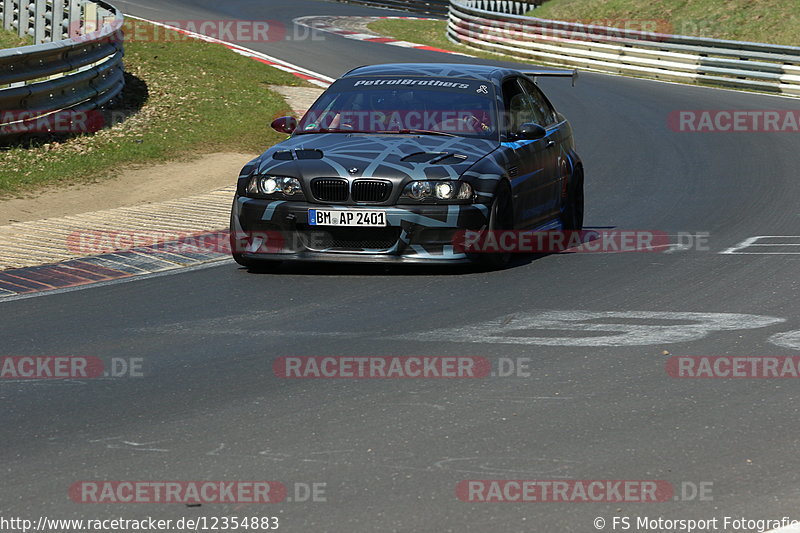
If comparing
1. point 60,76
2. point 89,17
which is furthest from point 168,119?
point 89,17

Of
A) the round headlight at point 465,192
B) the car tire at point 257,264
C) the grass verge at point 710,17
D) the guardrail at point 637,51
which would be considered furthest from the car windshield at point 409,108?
the grass verge at point 710,17

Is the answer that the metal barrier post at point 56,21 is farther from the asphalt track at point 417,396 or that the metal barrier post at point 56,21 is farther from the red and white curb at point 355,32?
the asphalt track at point 417,396

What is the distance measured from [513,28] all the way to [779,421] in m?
28.0

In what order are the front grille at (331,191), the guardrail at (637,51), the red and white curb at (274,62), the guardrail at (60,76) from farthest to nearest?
the guardrail at (637,51), the red and white curb at (274,62), the guardrail at (60,76), the front grille at (331,191)

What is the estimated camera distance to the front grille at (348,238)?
31.2ft

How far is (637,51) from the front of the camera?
30.5 meters

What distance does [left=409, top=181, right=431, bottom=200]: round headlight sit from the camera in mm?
9531

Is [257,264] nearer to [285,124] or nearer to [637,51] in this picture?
[285,124]

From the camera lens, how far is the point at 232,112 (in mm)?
19438

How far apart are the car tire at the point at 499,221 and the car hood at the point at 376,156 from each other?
31 centimetres

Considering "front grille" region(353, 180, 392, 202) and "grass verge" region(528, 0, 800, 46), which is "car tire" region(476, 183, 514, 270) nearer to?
"front grille" region(353, 180, 392, 202)

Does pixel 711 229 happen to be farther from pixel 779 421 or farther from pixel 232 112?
pixel 232 112

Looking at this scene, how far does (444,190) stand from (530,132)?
3.75 ft

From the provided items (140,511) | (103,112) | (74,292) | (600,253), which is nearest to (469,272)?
(600,253)
